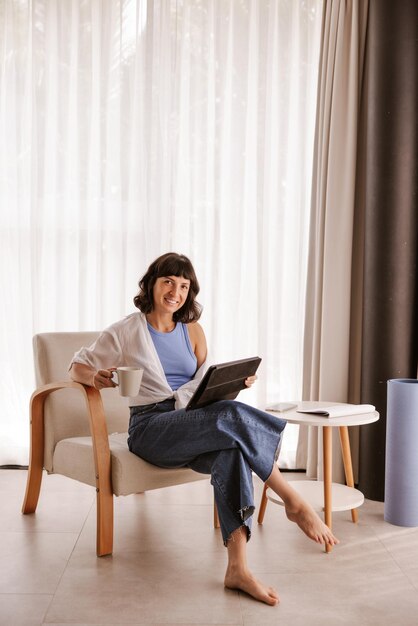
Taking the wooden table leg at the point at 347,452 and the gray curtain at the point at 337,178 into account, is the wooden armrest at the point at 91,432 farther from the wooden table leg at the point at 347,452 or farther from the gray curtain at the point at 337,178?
the gray curtain at the point at 337,178

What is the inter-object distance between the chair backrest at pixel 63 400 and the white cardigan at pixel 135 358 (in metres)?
0.34

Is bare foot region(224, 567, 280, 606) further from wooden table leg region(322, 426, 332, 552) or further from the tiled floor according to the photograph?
wooden table leg region(322, 426, 332, 552)

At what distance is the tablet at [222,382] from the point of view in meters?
2.26

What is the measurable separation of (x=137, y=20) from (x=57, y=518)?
2419 mm

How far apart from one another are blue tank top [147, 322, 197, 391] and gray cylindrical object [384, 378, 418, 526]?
851 millimetres

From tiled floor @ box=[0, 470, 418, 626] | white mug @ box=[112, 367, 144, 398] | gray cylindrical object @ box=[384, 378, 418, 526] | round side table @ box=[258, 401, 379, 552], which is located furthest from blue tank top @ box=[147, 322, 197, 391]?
gray cylindrical object @ box=[384, 378, 418, 526]

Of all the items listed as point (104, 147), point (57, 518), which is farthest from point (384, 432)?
point (104, 147)

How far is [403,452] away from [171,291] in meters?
1.16

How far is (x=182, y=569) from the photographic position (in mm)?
2404

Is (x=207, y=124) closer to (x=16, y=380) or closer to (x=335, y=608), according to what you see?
(x=16, y=380)

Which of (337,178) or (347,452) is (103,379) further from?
(337,178)

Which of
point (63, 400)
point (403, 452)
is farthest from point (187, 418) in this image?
point (403, 452)

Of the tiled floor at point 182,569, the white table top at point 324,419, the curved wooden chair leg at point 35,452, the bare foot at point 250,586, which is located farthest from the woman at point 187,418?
the curved wooden chair leg at point 35,452

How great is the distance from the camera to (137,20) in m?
3.58
